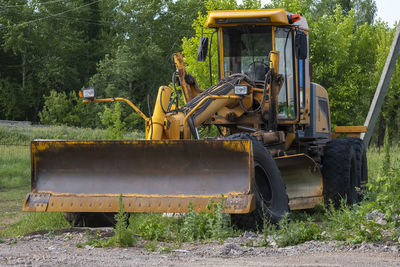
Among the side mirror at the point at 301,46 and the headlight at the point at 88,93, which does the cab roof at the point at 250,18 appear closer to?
the side mirror at the point at 301,46

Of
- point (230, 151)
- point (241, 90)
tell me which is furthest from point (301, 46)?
point (230, 151)

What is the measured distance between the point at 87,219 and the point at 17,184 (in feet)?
31.8

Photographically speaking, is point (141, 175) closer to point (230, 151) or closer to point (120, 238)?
point (230, 151)

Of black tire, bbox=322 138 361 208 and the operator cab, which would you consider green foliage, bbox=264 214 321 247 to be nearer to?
the operator cab

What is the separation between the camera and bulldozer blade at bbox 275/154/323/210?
1099 cm

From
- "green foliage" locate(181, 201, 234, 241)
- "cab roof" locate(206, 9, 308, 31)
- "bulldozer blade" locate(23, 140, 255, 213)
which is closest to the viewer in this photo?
"green foliage" locate(181, 201, 234, 241)

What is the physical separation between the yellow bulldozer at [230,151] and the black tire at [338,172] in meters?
0.02

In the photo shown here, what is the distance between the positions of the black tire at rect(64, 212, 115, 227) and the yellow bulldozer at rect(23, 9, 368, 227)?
27 mm

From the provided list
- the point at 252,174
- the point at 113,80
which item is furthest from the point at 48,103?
the point at 252,174

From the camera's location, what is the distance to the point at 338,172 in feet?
39.4

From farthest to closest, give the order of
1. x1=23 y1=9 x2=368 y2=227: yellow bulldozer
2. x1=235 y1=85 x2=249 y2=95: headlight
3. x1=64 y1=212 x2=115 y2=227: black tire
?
x1=64 y1=212 x2=115 y2=227: black tire, x1=235 y1=85 x2=249 y2=95: headlight, x1=23 y1=9 x2=368 y2=227: yellow bulldozer

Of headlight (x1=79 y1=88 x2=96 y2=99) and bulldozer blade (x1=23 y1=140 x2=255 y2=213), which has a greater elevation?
headlight (x1=79 y1=88 x2=96 y2=99)

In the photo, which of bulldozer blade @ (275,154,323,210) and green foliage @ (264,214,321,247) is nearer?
green foliage @ (264,214,321,247)

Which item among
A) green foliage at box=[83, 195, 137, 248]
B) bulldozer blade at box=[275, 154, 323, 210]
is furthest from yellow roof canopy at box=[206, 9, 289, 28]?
green foliage at box=[83, 195, 137, 248]
